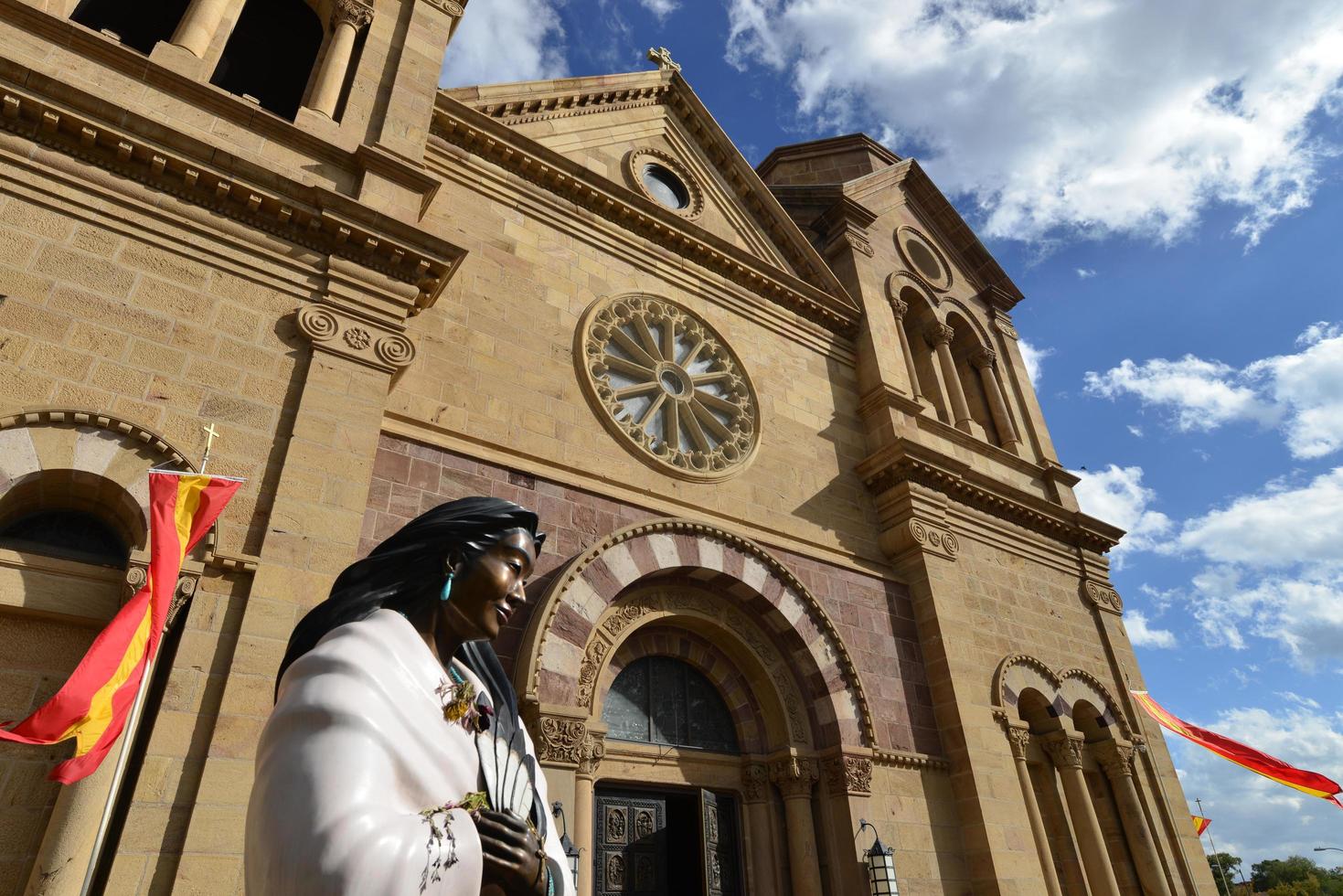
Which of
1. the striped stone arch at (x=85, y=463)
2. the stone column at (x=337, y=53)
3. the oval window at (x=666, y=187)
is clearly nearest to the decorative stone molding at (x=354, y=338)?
the striped stone arch at (x=85, y=463)

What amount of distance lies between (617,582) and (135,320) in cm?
491

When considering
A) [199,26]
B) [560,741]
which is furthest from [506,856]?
[199,26]

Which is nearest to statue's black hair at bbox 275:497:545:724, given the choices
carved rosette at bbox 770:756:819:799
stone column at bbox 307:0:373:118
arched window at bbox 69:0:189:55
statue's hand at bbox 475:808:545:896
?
statue's hand at bbox 475:808:545:896

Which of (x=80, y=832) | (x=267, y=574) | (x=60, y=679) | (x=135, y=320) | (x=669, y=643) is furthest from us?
(x=669, y=643)

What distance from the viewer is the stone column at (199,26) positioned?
787 cm

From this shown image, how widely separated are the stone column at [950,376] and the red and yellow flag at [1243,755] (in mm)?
5388

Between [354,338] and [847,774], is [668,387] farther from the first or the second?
[847,774]

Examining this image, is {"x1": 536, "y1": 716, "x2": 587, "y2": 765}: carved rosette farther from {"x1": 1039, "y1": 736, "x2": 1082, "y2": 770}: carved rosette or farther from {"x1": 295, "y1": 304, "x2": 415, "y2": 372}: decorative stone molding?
{"x1": 1039, "y1": 736, "x2": 1082, "y2": 770}: carved rosette

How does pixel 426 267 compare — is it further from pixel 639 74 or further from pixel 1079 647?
pixel 1079 647

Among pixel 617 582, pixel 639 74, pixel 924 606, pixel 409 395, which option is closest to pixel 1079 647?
pixel 924 606

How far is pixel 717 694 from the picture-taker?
9.42m

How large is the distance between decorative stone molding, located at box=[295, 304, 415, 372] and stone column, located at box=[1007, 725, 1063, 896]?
9.03 meters

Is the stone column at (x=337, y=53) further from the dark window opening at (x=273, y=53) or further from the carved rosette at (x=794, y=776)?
the carved rosette at (x=794, y=776)

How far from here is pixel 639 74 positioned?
13336mm
